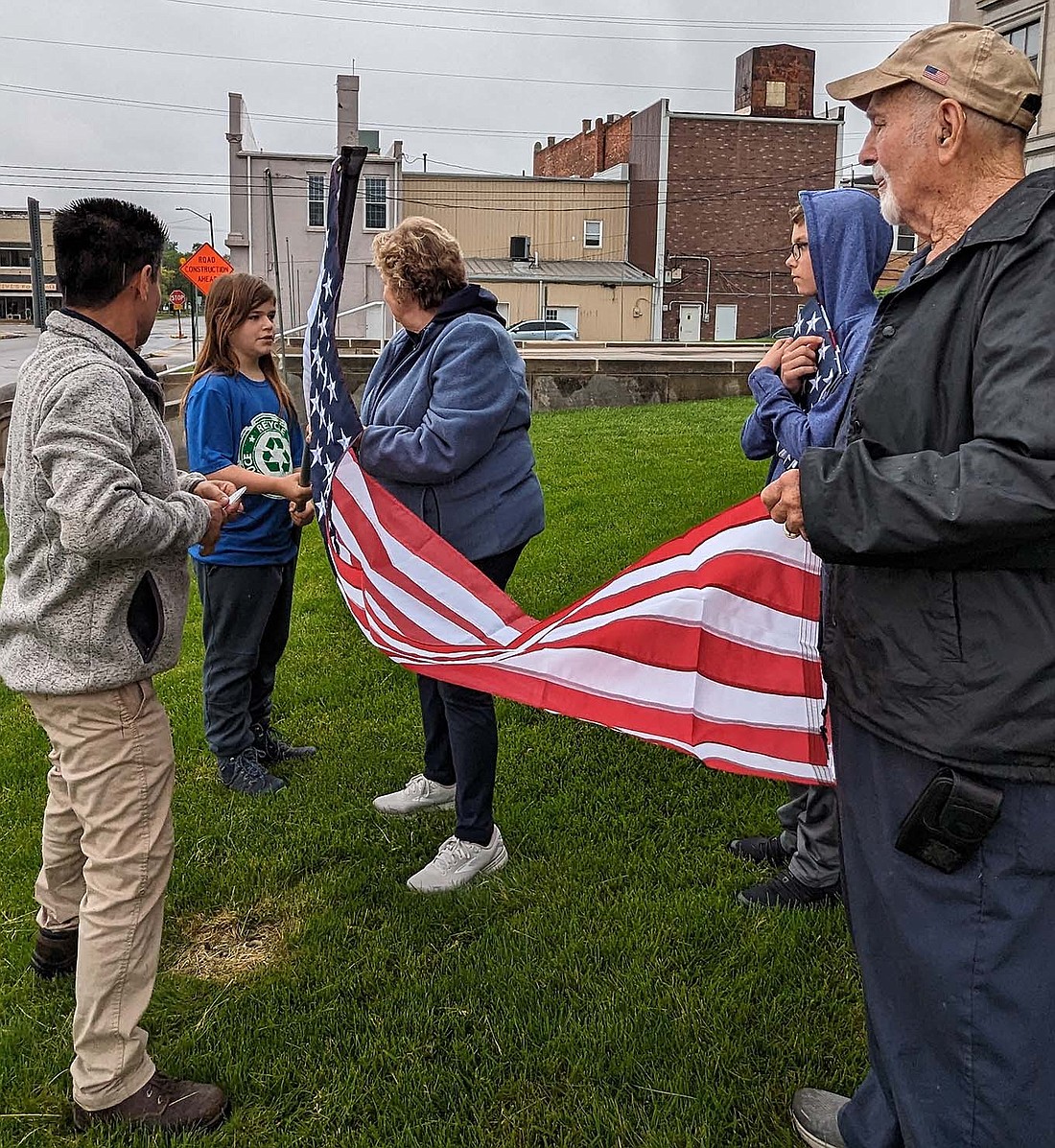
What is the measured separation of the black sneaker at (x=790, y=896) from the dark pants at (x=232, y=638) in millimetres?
2426

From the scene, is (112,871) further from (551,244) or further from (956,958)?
(551,244)

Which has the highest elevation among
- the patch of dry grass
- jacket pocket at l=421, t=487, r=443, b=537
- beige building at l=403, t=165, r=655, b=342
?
beige building at l=403, t=165, r=655, b=342

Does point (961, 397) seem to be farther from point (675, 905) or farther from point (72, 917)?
point (72, 917)

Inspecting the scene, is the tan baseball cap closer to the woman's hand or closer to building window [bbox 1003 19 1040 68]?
the woman's hand

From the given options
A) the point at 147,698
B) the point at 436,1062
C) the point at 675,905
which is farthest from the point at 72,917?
the point at 675,905

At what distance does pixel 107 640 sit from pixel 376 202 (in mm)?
50755

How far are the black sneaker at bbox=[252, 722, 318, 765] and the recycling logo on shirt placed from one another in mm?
1196

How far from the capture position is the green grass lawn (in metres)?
3.00

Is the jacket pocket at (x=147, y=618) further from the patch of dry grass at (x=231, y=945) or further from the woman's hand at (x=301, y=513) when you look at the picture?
the woman's hand at (x=301, y=513)

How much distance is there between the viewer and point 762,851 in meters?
4.26

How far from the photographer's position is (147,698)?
3.01m

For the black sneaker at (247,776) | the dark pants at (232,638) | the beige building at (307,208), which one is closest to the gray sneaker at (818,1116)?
the black sneaker at (247,776)

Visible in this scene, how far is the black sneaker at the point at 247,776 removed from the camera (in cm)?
500

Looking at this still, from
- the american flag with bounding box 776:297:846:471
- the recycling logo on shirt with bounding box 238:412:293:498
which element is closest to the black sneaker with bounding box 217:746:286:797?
the recycling logo on shirt with bounding box 238:412:293:498
